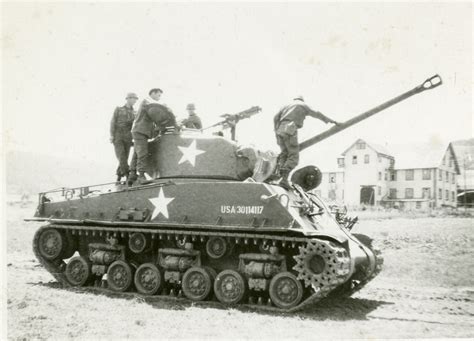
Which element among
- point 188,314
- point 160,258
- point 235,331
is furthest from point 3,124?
point 235,331

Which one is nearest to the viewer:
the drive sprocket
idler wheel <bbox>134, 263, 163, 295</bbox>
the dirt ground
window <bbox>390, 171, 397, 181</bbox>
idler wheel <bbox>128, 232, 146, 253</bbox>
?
the dirt ground

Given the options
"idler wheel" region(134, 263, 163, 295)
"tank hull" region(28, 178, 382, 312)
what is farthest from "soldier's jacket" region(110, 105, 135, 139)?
"idler wheel" region(134, 263, 163, 295)

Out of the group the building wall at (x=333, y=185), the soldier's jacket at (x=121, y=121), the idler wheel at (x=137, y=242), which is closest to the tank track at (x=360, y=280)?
the idler wheel at (x=137, y=242)

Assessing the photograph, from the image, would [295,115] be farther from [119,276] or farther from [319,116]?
[119,276]

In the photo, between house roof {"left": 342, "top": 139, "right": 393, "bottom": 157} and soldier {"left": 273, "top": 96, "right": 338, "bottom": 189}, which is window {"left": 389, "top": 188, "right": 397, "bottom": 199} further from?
soldier {"left": 273, "top": 96, "right": 338, "bottom": 189}

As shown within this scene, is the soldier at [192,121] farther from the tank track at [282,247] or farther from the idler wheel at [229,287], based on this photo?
the idler wheel at [229,287]

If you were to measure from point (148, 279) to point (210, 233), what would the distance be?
2.08 metres

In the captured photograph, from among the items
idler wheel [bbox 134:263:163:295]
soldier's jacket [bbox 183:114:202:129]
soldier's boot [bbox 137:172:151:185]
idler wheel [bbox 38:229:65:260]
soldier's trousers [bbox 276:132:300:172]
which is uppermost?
soldier's jacket [bbox 183:114:202:129]

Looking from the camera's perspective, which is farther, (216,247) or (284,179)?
(284,179)

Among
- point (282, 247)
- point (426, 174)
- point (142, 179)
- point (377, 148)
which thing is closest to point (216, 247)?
point (282, 247)

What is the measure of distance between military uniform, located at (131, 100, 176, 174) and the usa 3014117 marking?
2617 millimetres

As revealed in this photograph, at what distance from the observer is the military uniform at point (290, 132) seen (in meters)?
11.5

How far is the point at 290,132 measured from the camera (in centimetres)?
1138

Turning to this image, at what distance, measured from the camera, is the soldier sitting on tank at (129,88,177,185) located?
1243 centimetres
